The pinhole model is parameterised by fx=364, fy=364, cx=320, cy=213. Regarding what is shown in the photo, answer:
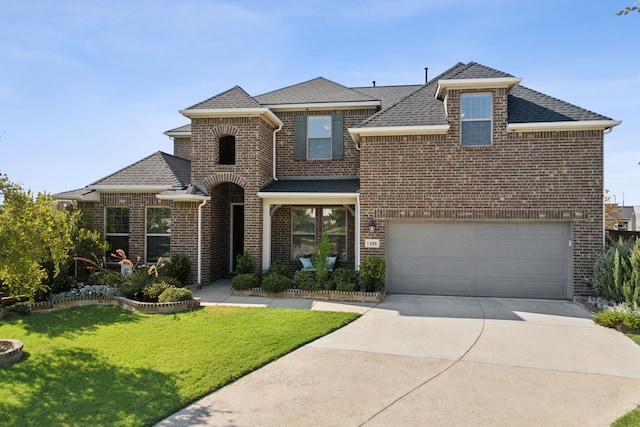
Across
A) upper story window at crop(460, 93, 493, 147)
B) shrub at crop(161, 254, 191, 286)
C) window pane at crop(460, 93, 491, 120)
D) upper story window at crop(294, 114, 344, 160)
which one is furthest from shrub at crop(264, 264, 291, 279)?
window pane at crop(460, 93, 491, 120)

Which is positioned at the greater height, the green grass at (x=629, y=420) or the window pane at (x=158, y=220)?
the window pane at (x=158, y=220)

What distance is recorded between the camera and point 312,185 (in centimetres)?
1298

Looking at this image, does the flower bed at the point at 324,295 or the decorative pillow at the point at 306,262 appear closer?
the flower bed at the point at 324,295

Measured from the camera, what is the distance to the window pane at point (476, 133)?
10.7m

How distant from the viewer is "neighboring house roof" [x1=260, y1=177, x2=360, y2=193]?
12252 mm

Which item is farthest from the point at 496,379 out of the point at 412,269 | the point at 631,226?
the point at 631,226

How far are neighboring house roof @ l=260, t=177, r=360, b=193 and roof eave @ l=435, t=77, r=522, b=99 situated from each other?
13.6 ft

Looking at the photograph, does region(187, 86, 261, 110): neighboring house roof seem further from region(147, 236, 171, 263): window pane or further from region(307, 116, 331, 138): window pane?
region(147, 236, 171, 263): window pane

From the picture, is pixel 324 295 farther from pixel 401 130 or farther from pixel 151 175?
pixel 151 175

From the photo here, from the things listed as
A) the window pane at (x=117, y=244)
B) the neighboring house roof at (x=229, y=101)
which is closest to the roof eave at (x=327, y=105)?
the neighboring house roof at (x=229, y=101)

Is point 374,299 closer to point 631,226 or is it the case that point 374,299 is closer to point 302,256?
point 302,256

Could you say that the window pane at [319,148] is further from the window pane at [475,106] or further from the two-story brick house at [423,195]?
the window pane at [475,106]

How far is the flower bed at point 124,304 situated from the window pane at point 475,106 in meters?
9.34

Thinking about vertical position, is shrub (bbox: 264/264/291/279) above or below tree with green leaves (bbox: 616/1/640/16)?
below
